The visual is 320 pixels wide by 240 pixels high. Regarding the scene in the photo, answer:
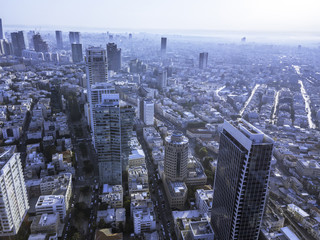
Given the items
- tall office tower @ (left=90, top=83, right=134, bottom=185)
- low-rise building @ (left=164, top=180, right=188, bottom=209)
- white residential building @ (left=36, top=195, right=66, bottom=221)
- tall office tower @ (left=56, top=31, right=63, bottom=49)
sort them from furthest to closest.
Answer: tall office tower @ (left=56, top=31, right=63, bottom=49), tall office tower @ (left=90, top=83, right=134, bottom=185), low-rise building @ (left=164, top=180, right=188, bottom=209), white residential building @ (left=36, top=195, right=66, bottom=221)

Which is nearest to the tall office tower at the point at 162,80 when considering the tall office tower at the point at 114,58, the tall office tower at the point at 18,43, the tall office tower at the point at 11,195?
the tall office tower at the point at 114,58

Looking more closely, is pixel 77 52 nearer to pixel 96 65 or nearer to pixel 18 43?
pixel 18 43

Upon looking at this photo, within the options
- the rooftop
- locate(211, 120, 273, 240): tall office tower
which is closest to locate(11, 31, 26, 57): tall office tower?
the rooftop

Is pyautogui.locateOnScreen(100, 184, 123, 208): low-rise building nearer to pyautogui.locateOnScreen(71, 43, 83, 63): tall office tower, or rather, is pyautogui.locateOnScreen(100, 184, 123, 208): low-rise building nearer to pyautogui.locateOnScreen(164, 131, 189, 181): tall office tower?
pyautogui.locateOnScreen(164, 131, 189, 181): tall office tower

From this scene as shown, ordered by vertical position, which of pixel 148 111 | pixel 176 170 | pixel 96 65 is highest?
pixel 96 65

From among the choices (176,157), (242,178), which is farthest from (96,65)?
(242,178)

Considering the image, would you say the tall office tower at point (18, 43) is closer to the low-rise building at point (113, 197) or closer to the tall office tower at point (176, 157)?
the low-rise building at point (113, 197)

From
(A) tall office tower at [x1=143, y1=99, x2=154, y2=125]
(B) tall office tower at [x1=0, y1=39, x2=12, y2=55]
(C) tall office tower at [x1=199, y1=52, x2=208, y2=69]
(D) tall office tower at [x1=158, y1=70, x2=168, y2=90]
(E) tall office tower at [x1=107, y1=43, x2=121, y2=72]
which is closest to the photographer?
(A) tall office tower at [x1=143, y1=99, x2=154, y2=125]
